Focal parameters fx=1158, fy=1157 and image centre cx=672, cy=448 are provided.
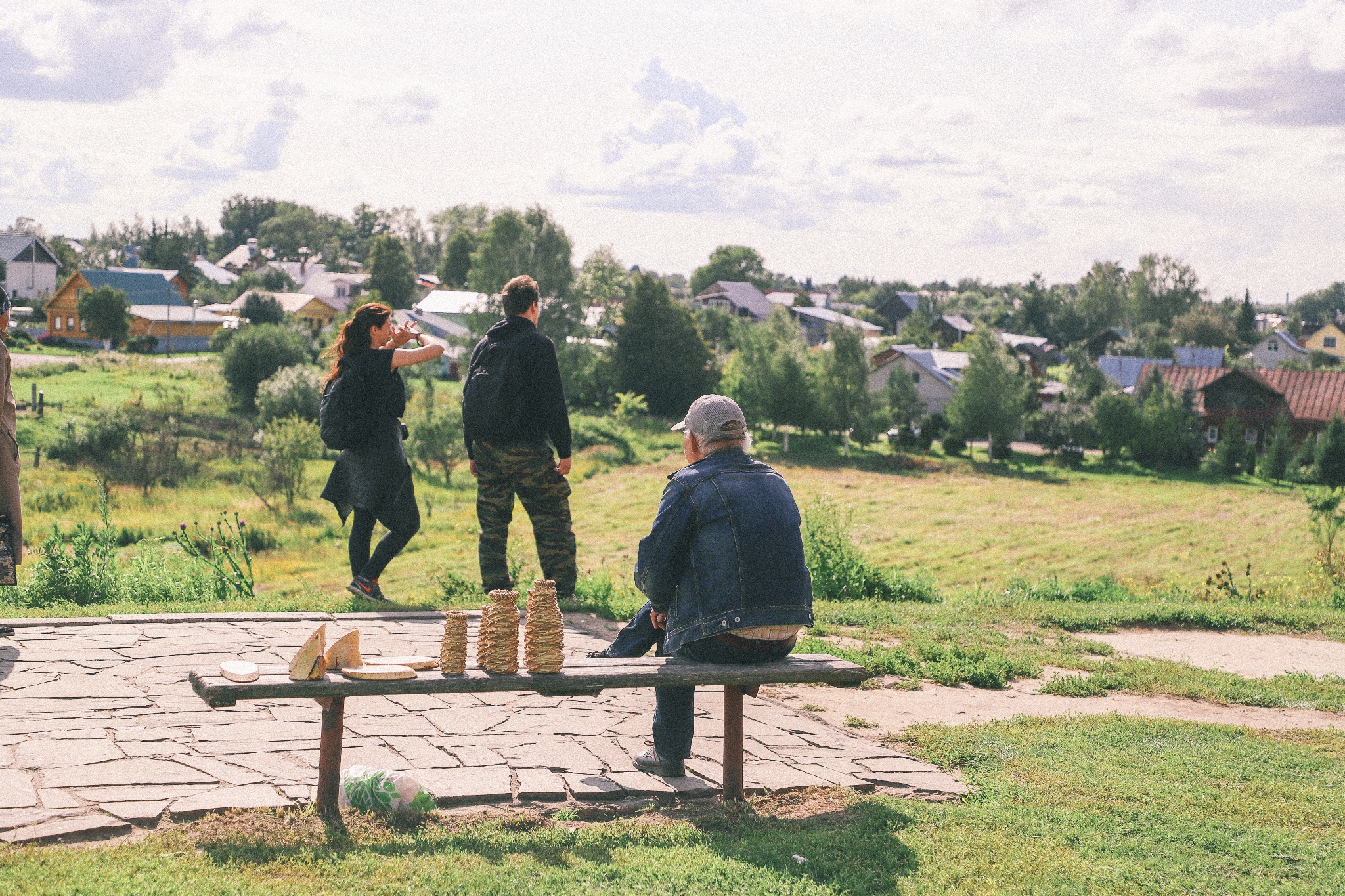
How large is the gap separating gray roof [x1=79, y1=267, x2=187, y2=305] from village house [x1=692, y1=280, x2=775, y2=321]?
40.2 metres

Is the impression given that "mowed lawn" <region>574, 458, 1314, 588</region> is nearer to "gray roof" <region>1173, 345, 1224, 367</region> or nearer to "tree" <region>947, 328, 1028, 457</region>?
"tree" <region>947, 328, 1028, 457</region>

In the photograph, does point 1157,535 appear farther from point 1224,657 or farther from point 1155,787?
point 1155,787

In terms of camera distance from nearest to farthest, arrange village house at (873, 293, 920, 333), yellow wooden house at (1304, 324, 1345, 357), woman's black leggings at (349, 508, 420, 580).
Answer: woman's black leggings at (349, 508, 420, 580), yellow wooden house at (1304, 324, 1345, 357), village house at (873, 293, 920, 333)

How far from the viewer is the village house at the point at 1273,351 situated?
301 ft

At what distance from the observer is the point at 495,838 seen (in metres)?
4.15

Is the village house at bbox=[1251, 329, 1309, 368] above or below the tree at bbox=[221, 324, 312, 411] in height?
above

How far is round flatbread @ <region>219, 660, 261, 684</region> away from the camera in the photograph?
4145mm

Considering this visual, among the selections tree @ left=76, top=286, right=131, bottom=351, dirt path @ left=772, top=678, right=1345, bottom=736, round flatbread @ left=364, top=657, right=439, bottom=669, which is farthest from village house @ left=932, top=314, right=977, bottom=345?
round flatbread @ left=364, top=657, right=439, bottom=669

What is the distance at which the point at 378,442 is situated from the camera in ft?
25.5

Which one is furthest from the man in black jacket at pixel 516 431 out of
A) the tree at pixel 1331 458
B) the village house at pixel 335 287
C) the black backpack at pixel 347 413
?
the village house at pixel 335 287

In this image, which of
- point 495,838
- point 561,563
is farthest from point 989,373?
point 495,838

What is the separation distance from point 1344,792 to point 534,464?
189 inches

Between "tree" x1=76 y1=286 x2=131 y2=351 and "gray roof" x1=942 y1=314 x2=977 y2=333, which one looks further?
"gray roof" x1=942 y1=314 x2=977 y2=333

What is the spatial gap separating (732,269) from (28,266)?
68622 mm
